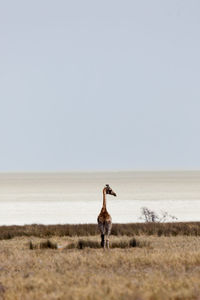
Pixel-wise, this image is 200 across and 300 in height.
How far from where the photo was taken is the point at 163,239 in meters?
23.2

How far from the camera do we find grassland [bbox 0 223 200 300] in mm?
11031

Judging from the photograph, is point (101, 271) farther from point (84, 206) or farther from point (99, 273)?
point (84, 206)

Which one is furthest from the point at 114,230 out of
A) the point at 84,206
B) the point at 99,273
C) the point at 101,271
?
the point at 84,206

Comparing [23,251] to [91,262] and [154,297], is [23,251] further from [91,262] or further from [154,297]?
[154,297]

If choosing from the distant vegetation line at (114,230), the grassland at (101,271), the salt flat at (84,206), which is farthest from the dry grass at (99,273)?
the salt flat at (84,206)

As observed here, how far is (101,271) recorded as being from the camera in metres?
14.4

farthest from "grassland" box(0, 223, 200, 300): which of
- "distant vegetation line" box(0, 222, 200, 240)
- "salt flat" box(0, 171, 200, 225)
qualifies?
"salt flat" box(0, 171, 200, 225)

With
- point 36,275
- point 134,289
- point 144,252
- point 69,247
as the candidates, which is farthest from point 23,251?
point 134,289

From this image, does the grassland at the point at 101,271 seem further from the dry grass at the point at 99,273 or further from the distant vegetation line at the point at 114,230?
the distant vegetation line at the point at 114,230

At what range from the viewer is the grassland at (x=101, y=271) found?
11.0 metres

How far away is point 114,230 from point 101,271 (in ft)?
38.6

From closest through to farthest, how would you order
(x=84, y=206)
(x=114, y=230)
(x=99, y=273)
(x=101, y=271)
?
(x=99, y=273) < (x=101, y=271) < (x=114, y=230) < (x=84, y=206)

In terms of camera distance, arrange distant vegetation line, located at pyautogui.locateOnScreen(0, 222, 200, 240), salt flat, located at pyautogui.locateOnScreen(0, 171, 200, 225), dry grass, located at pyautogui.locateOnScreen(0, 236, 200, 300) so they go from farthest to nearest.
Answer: salt flat, located at pyautogui.locateOnScreen(0, 171, 200, 225)
distant vegetation line, located at pyautogui.locateOnScreen(0, 222, 200, 240)
dry grass, located at pyautogui.locateOnScreen(0, 236, 200, 300)

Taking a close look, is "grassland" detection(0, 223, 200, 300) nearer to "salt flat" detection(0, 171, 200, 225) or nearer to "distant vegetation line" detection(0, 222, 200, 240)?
"distant vegetation line" detection(0, 222, 200, 240)
